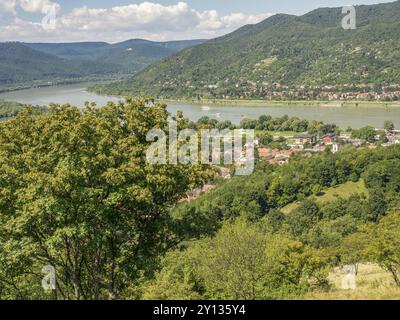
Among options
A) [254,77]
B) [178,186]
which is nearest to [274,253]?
[178,186]

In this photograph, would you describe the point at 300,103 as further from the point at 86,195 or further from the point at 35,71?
the point at 35,71

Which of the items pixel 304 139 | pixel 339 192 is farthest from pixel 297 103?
pixel 339 192

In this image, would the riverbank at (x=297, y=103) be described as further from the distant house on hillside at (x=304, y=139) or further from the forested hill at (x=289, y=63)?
the distant house on hillside at (x=304, y=139)

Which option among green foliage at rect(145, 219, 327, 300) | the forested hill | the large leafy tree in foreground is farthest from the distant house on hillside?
the forested hill

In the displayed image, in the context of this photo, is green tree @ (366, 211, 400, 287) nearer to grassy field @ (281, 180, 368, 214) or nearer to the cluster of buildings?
grassy field @ (281, 180, 368, 214)

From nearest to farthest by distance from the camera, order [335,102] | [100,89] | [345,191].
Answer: [345,191]
[335,102]
[100,89]

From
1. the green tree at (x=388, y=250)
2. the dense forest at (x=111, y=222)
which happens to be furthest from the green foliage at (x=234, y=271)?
the green tree at (x=388, y=250)

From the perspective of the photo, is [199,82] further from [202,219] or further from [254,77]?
[202,219]

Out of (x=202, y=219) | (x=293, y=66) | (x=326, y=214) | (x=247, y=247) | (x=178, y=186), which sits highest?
(x=293, y=66)
